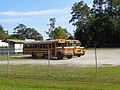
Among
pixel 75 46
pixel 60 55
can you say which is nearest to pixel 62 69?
pixel 60 55

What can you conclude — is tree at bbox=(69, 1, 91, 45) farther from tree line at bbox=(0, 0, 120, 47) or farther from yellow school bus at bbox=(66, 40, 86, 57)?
yellow school bus at bbox=(66, 40, 86, 57)

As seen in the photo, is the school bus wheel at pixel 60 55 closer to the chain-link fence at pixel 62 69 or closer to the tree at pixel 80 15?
the chain-link fence at pixel 62 69

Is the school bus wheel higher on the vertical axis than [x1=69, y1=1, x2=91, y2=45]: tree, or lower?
lower

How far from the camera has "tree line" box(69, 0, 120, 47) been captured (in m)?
88.7

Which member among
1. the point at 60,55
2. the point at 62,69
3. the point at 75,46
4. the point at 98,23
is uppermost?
the point at 98,23

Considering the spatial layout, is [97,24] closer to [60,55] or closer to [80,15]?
[80,15]

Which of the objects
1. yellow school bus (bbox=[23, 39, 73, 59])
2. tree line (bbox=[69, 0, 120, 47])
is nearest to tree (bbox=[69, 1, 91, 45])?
tree line (bbox=[69, 0, 120, 47])

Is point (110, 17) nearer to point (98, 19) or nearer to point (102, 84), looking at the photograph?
point (98, 19)

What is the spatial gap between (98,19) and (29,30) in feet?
277

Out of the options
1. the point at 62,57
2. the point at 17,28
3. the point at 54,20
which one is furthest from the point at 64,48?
the point at 17,28

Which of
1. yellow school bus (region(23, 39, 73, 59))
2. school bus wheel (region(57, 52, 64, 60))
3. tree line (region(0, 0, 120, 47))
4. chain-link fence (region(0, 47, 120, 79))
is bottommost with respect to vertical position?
chain-link fence (region(0, 47, 120, 79))

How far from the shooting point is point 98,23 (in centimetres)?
9194

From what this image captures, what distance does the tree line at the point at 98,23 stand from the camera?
88688 mm

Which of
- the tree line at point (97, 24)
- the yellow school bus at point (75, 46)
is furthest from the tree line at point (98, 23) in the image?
the yellow school bus at point (75, 46)
